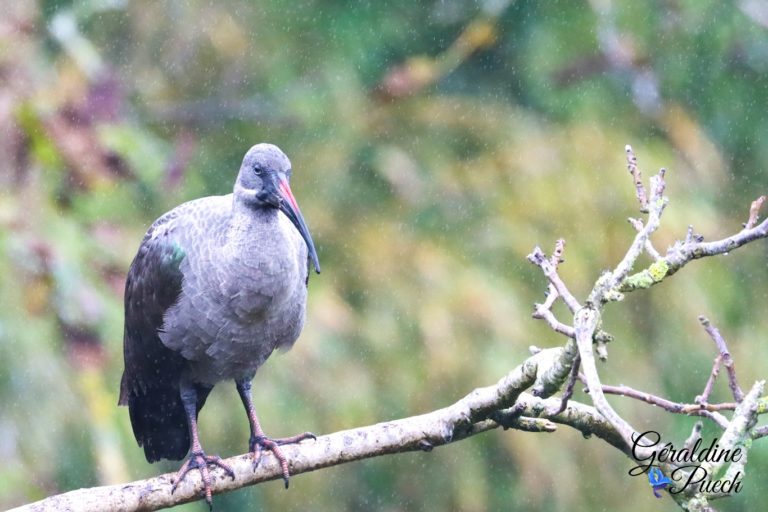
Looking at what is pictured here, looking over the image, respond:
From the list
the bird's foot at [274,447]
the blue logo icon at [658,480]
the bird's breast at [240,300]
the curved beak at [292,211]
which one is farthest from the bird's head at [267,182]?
the blue logo icon at [658,480]

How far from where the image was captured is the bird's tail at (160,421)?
486cm

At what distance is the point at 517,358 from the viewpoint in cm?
782

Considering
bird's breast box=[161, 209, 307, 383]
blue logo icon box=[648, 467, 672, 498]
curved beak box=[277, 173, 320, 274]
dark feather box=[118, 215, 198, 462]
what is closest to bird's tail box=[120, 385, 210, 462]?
dark feather box=[118, 215, 198, 462]

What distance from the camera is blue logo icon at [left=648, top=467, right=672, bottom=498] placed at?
307 cm

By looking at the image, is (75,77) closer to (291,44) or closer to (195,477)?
(291,44)

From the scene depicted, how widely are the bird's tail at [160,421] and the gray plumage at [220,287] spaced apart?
53 millimetres

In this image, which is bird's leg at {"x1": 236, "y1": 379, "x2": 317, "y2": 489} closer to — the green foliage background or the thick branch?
the thick branch

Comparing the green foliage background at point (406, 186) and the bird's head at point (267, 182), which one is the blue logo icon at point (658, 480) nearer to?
the bird's head at point (267, 182)

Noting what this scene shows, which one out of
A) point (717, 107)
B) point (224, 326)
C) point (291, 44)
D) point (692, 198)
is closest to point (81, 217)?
point (291, 44)

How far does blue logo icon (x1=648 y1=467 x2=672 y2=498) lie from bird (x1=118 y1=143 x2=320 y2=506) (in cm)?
133

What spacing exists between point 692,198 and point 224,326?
475 centimetres

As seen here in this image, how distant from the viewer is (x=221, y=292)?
4.25 m

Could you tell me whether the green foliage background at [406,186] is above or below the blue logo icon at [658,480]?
above

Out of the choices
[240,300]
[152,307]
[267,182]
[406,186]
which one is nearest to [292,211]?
[267,182]
